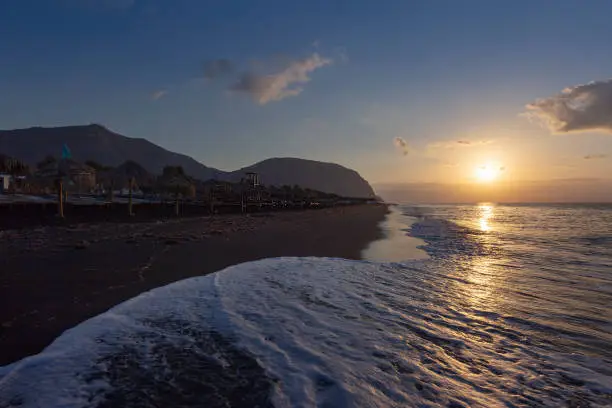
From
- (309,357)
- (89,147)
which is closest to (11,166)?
(309,357)

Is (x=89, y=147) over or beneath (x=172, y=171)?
over

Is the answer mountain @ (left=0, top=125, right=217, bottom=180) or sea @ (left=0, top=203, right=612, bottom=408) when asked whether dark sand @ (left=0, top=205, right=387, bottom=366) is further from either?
mountain @ (left=0, top=125, right=217, bottom=180)

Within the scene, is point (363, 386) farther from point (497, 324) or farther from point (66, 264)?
point (66, 264)

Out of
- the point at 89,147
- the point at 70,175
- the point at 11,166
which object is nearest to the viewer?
the point at 70,175

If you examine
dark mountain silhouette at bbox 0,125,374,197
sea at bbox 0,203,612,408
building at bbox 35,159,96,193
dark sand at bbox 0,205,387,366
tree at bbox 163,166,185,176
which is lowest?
sea at bbox 0,203,612,408

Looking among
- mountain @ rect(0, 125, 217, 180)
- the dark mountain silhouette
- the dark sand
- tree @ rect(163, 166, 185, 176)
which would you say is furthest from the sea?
mountain @ rect(0, 125, 217, 180)

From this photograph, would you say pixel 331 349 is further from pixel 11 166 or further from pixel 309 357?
pixel 11 166

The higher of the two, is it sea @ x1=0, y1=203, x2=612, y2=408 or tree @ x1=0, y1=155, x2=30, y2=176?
tree @ x1=0, y1=155, x2=30, y2=176

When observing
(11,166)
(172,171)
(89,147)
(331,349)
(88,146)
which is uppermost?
(88,146)
